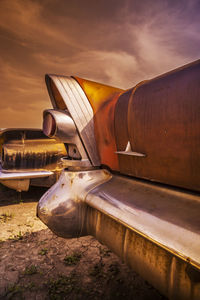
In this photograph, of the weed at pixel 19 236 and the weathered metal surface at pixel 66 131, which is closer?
the weathered metal surface at pixel 66 131

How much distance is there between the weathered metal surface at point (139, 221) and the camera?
2.06 ft

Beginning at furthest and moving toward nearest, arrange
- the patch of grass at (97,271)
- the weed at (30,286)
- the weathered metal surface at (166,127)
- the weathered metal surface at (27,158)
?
1. the weathered metal surface at (27,158)
2. the patch of grass at (97,271)
3. the weed at (30,286)
4. the weathered metal surface at (166,127)

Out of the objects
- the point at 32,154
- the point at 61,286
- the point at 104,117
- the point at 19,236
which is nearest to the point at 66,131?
the point at 104,117

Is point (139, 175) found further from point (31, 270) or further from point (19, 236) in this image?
point (19, 236)

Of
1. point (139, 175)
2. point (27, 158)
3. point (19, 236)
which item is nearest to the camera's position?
point (139, 175)

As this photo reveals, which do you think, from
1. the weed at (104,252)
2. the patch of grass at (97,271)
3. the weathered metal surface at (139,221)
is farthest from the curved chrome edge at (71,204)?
the weed at (104,252)

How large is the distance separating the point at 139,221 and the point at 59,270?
3.43 ft

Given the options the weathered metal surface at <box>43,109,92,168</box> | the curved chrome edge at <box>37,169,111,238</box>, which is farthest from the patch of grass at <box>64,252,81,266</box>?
the weathered metal surface at <box>43,109,92,168</box>

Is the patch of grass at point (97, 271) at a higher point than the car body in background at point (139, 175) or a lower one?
lower

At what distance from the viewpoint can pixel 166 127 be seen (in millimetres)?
808

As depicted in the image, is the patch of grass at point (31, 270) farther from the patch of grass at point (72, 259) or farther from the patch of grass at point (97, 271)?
the patch of grass at point (97, 271)

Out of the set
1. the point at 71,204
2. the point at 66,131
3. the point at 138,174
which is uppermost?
the point at 66,131

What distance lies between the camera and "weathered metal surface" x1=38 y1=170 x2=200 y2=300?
627 millimetres

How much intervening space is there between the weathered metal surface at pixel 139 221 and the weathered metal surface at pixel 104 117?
13cm
